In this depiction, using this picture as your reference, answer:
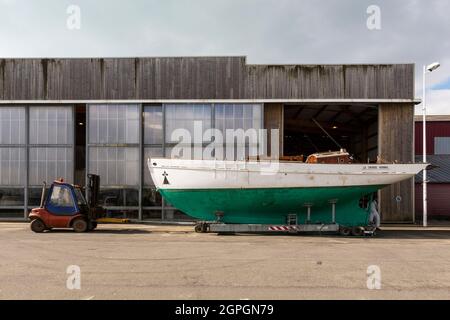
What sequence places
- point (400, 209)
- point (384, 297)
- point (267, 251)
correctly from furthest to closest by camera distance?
point (400, 209), point (267, 251), point (384, 297)

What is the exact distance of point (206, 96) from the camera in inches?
865

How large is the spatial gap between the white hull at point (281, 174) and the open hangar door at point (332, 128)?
275 inches

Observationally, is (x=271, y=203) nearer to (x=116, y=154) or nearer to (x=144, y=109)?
(x=144, y=109)

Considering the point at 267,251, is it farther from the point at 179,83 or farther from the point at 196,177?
the point at 179,83

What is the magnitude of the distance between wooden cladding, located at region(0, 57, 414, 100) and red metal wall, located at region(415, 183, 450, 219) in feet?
24.9

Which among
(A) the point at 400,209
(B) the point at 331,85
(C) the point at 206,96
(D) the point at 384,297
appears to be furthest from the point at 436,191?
(D) the point at 384,297

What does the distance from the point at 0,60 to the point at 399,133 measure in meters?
21.6

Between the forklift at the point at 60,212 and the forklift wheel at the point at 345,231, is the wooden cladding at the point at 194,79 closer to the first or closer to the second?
the forklift at the point at 60,212

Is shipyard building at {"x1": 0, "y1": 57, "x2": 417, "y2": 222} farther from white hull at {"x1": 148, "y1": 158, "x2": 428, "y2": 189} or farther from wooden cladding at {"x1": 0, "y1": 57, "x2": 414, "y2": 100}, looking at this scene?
white hull at {"x1": 148, "y1": 158, "x2": 428, "y2": 189}

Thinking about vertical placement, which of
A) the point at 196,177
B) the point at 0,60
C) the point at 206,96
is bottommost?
the point at 196,177

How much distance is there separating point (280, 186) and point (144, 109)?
9.41 meters

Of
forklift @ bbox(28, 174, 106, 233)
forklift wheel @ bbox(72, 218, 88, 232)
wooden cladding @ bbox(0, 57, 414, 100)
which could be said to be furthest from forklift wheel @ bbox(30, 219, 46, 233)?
wooden cladding @ bbox(0, 57, 414, 100)

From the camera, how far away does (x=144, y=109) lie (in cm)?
2233
